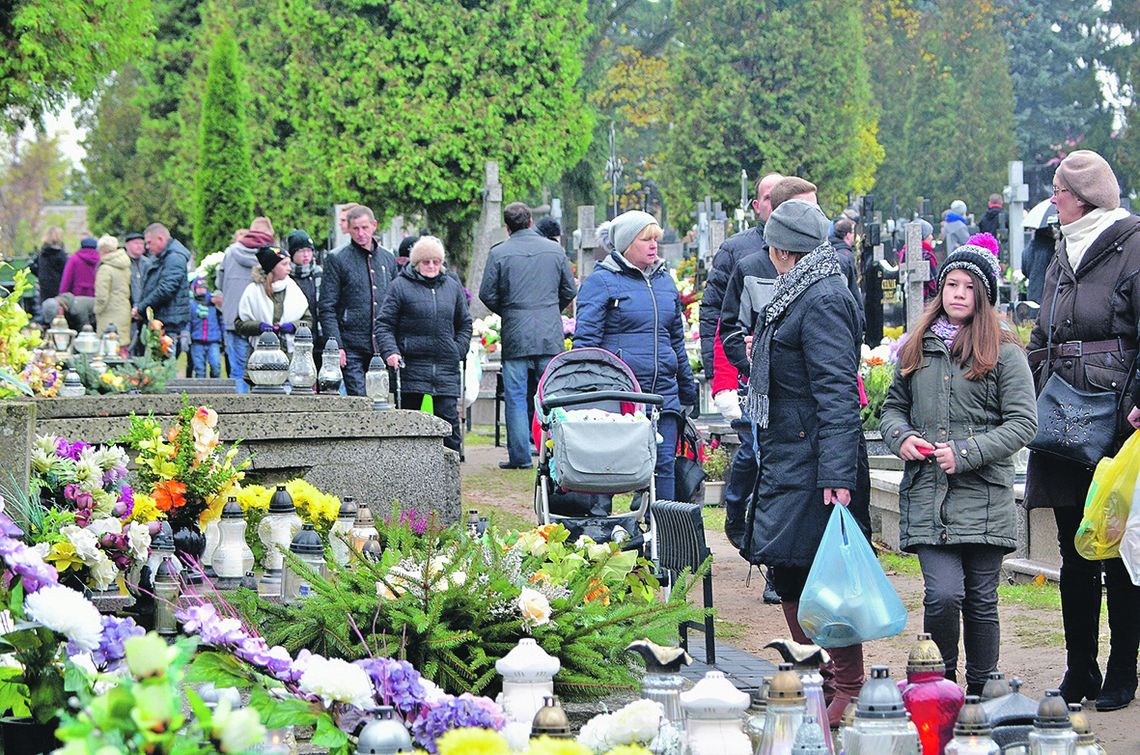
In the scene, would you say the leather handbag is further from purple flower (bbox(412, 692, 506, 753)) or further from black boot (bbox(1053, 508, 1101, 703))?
purple flower (bbox(412, 692, 506, 753))

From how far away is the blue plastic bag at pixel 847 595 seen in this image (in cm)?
543

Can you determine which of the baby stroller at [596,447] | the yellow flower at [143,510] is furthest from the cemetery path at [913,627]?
the yellow flower at [143,510]

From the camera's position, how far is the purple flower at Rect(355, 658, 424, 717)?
407 centimetres

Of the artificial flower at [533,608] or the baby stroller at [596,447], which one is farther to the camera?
the baby stroller at [596,447]

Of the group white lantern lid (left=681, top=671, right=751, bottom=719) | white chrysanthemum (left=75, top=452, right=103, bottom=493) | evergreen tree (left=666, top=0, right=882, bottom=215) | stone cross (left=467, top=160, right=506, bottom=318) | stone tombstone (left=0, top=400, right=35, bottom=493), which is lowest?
white lantern lid (left=681, top=671, right=751, bottom=719)

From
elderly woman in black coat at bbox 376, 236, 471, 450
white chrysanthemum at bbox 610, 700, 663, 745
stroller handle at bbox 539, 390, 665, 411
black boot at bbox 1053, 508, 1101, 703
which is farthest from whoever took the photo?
elderly woman in black coat at bbox 376, 236, 471, 450

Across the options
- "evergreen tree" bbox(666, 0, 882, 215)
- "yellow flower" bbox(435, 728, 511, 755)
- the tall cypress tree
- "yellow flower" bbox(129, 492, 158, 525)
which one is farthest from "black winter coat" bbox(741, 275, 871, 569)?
"evergreen tree" bbox(666, 0, 882, 215)

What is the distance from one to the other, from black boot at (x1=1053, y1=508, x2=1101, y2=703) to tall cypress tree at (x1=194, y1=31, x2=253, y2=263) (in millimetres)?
23817

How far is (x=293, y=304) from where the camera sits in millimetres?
12359

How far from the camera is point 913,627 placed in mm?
8016

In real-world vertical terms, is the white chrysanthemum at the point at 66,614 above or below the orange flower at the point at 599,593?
above

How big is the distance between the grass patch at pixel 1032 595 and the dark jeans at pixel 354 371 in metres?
4.71

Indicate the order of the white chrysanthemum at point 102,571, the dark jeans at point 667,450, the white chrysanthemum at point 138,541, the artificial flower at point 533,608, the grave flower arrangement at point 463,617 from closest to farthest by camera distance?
the grave flower arrangement at point 463,617
the artificial flower at point 533,608
the white chrysanthemum at point 102,571
the white chrysanthemum at point 138,541
the dark jeans at point 667,450

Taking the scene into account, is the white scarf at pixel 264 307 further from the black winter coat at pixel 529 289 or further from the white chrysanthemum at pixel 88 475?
the white chrysanthemum at pixel 88 475
